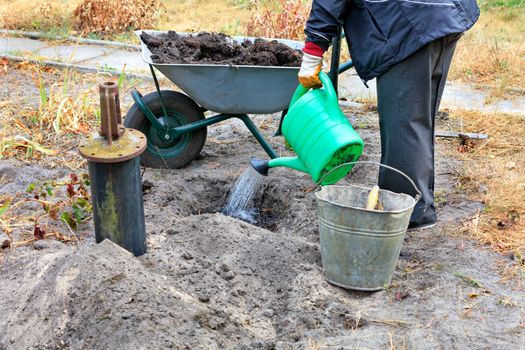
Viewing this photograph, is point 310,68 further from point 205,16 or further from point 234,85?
point 205,16

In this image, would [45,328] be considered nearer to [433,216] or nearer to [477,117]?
[433,216]

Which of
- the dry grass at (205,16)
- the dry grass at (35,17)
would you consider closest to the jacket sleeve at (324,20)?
the dry grass at (205,16)

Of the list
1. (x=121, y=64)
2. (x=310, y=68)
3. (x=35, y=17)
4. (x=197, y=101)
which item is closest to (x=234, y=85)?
(x=197, y=101)

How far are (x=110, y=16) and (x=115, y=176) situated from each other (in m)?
5.85

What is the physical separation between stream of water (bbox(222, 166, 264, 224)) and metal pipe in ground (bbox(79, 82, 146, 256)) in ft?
3.46

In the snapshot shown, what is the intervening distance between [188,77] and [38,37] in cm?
485

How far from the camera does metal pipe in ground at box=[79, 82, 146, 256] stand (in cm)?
282

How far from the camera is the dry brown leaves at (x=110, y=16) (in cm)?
819

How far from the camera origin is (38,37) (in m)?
8.03

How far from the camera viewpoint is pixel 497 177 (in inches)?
166

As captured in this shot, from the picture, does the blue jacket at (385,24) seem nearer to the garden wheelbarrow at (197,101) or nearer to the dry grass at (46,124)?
the garden wheelbarrow at (197,101)

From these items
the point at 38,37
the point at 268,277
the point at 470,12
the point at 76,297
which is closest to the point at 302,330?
the point at 268,277

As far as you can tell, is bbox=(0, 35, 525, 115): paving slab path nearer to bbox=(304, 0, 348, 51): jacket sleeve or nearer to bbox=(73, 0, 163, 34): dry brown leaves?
bbox=(73, 0, 163, 34): dry brown leaves

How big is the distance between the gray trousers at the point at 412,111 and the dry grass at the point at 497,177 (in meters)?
0.44
